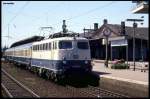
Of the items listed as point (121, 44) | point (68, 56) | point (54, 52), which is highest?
point (121, 44)

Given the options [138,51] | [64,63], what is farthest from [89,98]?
[138,51]

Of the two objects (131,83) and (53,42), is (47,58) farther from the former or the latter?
(131,83)

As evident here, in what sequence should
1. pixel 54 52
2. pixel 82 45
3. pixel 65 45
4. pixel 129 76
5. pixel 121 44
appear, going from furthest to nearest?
pixel 121 44 < pixel 129 76 < pixel 54 52 < pixel 82 45 < pixel 65 45

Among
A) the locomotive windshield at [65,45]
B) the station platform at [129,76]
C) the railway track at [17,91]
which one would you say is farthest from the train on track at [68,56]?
the railway track at [17,91]

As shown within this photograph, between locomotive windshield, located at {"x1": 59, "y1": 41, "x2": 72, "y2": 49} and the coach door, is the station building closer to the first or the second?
the coach door

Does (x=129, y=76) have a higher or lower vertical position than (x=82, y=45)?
lower

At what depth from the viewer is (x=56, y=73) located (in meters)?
24.7

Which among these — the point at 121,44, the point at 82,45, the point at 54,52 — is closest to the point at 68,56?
the point at 82,45

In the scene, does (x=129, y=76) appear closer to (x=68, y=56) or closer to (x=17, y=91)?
(x=68, y=56)

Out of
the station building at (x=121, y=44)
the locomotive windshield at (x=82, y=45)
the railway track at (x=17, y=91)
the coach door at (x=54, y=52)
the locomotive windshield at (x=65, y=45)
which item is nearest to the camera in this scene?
the railway track at (x=17, y=91)

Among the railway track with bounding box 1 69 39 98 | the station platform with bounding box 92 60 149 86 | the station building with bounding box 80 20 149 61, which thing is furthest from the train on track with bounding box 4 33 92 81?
the station building with bounding box 80 20 149 61

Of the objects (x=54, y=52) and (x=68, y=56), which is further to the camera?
(x=54, y=52)

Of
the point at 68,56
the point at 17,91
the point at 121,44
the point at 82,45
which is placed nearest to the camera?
the point at 17,91

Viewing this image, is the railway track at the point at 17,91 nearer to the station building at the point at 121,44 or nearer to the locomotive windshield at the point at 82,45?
the locomotive windshield at the point at 82,45
